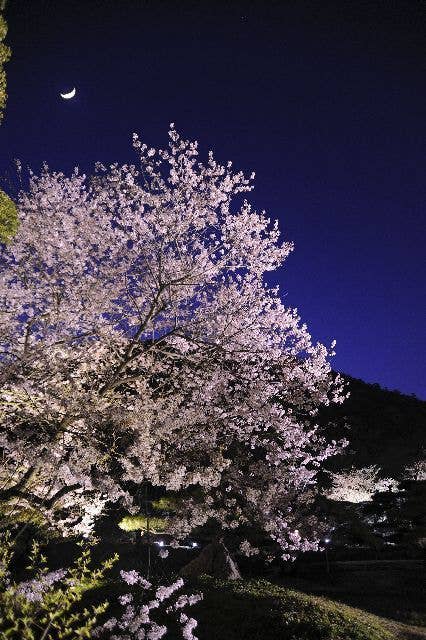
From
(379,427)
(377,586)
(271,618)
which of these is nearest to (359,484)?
(379,427)

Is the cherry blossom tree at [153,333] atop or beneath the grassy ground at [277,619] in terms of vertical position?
atop

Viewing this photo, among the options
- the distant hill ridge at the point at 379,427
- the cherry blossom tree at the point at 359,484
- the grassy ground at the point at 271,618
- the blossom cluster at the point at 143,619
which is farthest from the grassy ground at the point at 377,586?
the distant hill ridge at the point at 379,427

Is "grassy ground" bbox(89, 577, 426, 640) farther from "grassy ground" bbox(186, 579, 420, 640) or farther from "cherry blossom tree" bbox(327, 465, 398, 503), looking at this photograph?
"cherry blossom tree" bbox(327, 465, 398, 503)

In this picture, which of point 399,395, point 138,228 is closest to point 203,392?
point 138,228

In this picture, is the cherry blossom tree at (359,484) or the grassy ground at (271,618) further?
the cherry blossom tree at (359,484)

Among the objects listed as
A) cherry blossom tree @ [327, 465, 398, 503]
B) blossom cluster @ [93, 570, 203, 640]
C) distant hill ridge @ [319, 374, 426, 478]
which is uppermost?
distant hill ridge @ [319, 374, 426, 478]

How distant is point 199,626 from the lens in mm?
9586

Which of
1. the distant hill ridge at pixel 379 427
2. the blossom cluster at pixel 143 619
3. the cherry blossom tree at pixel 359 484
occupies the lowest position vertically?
the blossom cluster at pixel 143 619

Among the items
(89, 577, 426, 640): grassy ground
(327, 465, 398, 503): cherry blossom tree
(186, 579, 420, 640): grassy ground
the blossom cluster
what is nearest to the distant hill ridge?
(327, 465, 398, 503): cherry blossom tree

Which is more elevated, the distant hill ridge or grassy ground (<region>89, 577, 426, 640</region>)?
the distant hill ridge

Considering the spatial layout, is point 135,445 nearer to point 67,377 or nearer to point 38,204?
point 67,377

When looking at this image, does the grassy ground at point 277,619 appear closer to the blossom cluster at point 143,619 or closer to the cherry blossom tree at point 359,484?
the blossom cluster at point 143,619

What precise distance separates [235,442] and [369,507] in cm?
1500

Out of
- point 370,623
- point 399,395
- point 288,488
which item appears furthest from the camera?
point 399,395
